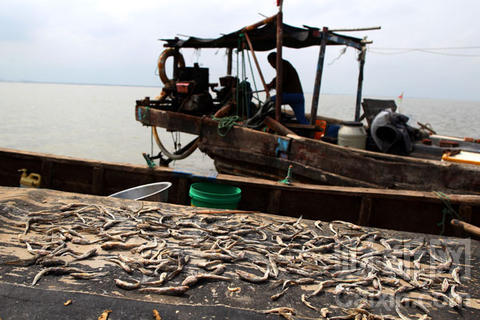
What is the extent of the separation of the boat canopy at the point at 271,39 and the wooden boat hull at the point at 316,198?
4.98 meters

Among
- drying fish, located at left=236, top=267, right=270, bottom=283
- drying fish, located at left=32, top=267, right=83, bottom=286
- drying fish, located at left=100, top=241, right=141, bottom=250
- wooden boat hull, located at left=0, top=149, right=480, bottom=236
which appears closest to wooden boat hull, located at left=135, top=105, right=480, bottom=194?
wooden boat hull, located at left=0, top=149, right=480, bottom=236

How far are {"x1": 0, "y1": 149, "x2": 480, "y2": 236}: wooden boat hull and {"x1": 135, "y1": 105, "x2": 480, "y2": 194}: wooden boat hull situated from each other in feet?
3.05

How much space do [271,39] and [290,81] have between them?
1.69m

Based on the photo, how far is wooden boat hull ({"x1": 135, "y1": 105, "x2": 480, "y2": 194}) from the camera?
5887mm

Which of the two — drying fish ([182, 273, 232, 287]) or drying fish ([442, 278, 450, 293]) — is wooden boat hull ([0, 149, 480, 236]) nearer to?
drying fish ([442, 278, 450, 293])

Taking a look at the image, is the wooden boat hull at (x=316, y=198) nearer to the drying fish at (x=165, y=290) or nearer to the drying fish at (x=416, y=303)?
the drying fish at (x=416, y=303)

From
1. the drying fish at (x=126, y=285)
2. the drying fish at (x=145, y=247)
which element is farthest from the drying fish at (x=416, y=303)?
the drying fish at (x=145, y=247)

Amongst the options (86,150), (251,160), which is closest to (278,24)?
(251,160)

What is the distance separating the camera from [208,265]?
311cm

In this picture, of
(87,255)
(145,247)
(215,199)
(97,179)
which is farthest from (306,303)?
(97,179)

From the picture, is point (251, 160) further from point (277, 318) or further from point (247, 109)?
point (277, 318)

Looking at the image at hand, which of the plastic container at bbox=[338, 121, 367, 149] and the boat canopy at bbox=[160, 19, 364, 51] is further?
the boat canopy at bbox=[160, 19, 364, 51]

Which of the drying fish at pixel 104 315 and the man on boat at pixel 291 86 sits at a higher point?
the man on boat at pixel 291 86

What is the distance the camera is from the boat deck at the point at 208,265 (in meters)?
2.58
